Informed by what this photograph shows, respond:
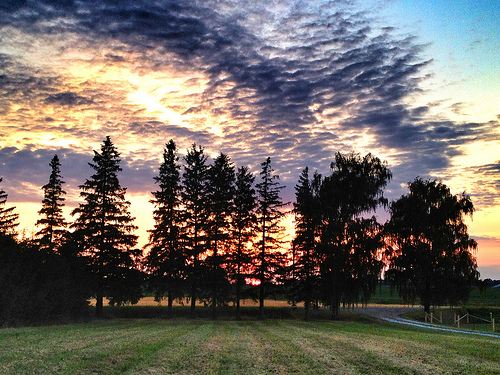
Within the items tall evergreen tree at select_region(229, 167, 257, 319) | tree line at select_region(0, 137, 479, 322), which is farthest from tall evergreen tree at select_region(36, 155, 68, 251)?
tall evergreen tree at select_region(229, 167, 257, 319)

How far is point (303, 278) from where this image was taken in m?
46.0

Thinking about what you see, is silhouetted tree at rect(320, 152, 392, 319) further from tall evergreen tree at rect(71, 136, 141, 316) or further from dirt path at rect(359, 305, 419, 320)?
tall evergreen tree at rect(71, 136, 141, 316)

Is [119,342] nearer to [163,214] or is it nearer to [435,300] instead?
[163,214]

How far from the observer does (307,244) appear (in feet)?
151

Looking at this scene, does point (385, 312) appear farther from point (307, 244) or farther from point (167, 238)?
point (167, 238)

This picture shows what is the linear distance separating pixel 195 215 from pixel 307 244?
1215 cm

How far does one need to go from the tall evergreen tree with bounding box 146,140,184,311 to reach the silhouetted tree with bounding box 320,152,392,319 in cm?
1499

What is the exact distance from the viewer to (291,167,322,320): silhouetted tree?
45094 millimetres

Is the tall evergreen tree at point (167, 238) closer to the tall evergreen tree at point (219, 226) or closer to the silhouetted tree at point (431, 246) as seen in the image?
the tall evergreen tree at point (219, 226)

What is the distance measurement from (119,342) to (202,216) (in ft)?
96.2

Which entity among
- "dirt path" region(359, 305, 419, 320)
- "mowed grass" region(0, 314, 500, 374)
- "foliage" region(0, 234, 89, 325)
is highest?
"foliage" region(0, 234, 89, 325)

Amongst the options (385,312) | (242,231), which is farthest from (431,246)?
(242,231)

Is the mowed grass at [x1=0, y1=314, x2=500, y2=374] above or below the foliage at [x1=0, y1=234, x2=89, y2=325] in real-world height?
below

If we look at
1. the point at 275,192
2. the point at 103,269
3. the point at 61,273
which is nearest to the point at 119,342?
the point at 61,273
